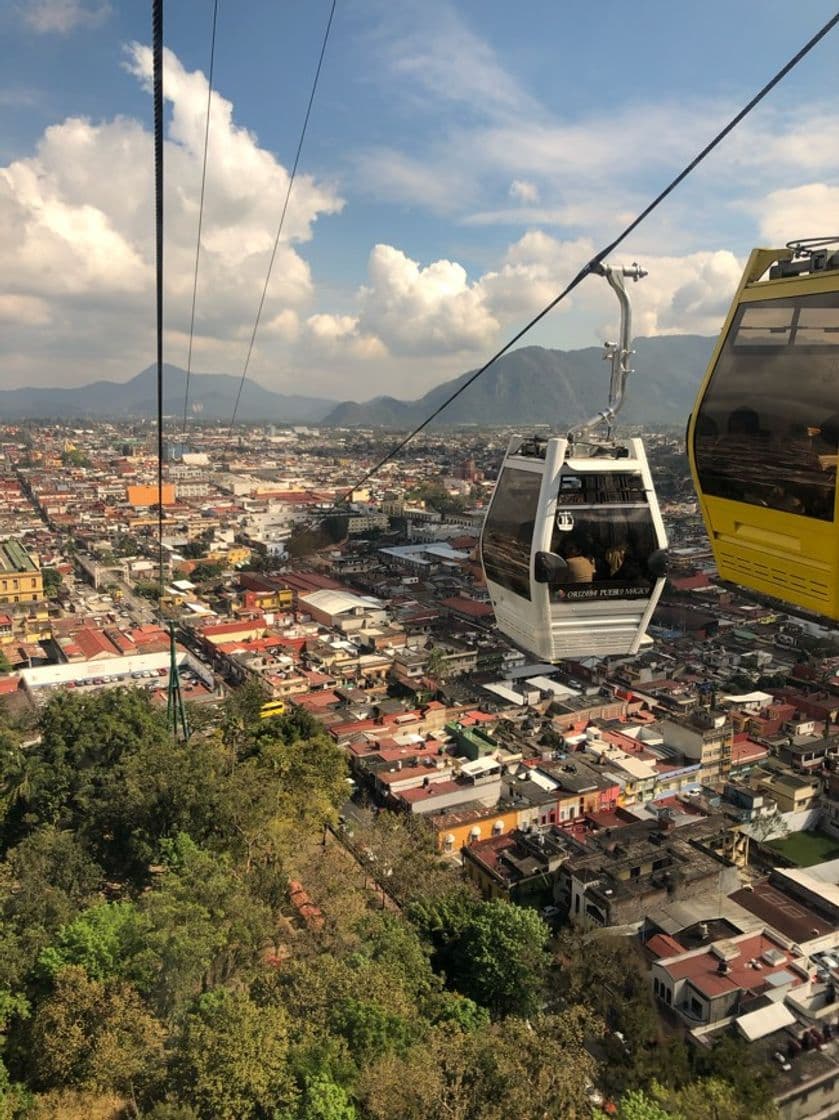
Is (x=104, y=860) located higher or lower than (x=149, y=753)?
lower

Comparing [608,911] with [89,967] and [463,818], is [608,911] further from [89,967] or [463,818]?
[89,967]

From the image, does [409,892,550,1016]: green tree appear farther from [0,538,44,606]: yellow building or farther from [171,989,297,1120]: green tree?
[0,538,44,606]: yellow building

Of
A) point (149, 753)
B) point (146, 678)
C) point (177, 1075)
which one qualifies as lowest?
point (146, 678)

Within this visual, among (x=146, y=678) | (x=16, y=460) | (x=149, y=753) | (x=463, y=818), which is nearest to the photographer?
(x=149, y=753)

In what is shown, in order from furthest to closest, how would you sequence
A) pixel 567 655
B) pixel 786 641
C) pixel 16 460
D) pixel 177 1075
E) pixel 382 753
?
pixel 16 460
pixel 786 641
pixel 382 753
pixel 177 1075
pixel 567 655

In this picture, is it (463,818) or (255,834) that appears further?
(463,818)

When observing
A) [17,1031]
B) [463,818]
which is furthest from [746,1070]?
[17,1031]
